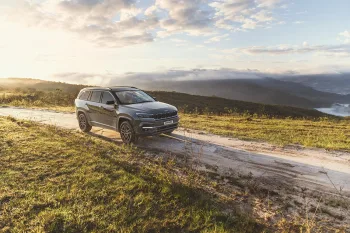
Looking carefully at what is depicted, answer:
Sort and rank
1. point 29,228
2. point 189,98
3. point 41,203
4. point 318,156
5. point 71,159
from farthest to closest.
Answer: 1. point 189,98
2. point 318,156
3. point 71,159
4. point 41,203
5. point 29,228

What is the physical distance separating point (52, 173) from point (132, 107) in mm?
3800

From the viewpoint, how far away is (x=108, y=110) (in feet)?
35.7

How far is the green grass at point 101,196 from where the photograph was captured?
5090 mm

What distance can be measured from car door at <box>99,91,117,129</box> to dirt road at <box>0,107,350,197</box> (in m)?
0.83

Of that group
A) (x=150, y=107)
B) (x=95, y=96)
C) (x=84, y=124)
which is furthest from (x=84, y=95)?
(x=150, y=107)

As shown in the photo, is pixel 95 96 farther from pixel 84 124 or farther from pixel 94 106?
pixel 84 124

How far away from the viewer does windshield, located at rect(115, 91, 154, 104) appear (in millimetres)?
10760

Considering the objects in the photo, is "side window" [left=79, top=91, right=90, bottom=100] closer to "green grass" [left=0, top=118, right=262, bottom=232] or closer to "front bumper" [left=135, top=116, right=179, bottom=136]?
"green grass" [left=0, top=118, right=262, bottom=232]

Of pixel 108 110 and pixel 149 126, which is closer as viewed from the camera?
pixel 149 126

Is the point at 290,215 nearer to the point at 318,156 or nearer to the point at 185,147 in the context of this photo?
the point at 318,156

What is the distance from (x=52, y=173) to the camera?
23.9 feet

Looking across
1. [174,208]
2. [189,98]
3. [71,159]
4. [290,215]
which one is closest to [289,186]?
[290,215]

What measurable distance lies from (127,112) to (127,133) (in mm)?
809

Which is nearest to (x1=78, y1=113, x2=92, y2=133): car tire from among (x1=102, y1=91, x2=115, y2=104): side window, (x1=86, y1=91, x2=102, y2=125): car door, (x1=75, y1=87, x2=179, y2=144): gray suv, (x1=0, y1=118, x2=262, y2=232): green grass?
(x1=75, y1=87, x2=179, y2=144): gray suv
